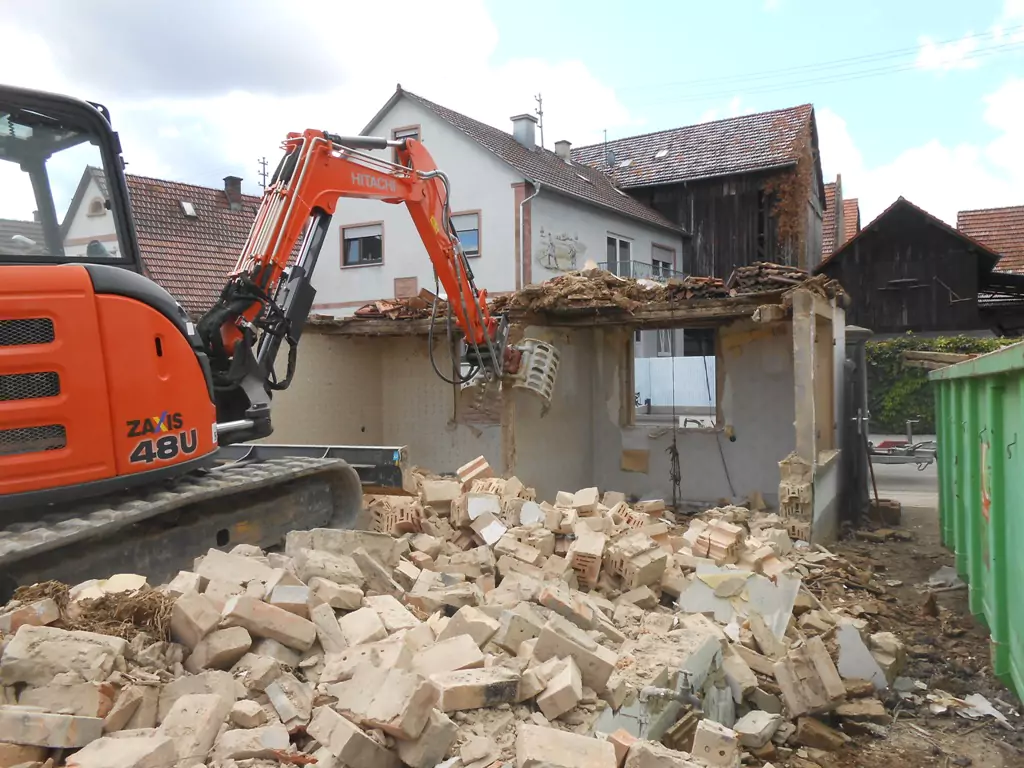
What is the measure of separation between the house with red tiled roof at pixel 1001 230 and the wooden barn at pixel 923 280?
4.67 ft

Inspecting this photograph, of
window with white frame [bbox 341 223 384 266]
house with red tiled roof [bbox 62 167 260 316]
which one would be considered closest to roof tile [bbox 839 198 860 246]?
window with white frame [bbox 341 223 384 266]

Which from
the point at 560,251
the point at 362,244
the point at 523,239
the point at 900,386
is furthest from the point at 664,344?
the point at 362,244

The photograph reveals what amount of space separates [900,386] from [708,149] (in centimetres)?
891

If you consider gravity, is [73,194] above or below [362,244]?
below

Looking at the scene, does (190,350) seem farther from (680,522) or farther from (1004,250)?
(1004,250)

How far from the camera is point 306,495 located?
6.29 meters

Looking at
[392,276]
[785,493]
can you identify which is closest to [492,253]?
[392,276]

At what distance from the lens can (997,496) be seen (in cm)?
417

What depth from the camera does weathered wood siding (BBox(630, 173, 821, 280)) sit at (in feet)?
74.5

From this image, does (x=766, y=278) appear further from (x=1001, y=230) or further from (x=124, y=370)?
(x=1001, y=230)

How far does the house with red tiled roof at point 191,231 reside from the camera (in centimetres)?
2058

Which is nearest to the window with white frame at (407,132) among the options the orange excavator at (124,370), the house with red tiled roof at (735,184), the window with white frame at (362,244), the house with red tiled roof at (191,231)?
the window with white frame at (362,244)

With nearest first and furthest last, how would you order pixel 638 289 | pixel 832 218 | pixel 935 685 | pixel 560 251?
1. pixel 935 685
2. pixel 638 289
3. pixel 560 251
4. pixel 832 218

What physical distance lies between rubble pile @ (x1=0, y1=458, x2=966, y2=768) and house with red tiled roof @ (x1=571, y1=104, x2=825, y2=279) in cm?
1796
